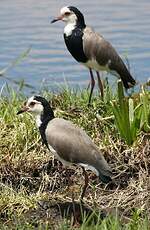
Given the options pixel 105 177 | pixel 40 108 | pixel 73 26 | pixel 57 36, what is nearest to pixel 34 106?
pixel 40 108

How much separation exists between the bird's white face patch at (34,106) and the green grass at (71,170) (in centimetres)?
30

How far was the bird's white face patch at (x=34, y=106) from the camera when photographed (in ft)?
24.8

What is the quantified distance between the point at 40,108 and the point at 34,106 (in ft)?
0.21

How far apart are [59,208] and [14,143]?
2.72ft

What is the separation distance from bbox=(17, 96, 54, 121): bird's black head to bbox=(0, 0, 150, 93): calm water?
4.97 feet

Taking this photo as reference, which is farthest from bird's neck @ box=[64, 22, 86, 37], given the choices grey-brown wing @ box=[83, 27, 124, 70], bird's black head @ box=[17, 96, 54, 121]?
bird's black head @ box=[17, 96, 54, 121]

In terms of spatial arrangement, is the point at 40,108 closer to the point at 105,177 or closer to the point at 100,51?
the point at 105,177

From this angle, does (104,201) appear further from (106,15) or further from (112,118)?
(106,15)

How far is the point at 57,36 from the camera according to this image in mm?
12086

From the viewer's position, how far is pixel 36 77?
10.5 metres

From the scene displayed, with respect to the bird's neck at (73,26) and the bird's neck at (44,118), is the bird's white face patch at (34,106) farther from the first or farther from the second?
the bird's neck at (73,26)

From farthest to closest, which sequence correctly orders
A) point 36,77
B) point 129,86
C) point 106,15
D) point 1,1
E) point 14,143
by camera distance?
1. point 1,1
2. point 106,15
3. point 36,77
4. point 129,86
5. point 14,143

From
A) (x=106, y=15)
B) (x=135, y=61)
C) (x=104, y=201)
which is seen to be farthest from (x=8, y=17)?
(x=104, y=201)

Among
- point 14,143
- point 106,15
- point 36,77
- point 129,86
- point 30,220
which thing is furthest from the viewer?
point 106,15
